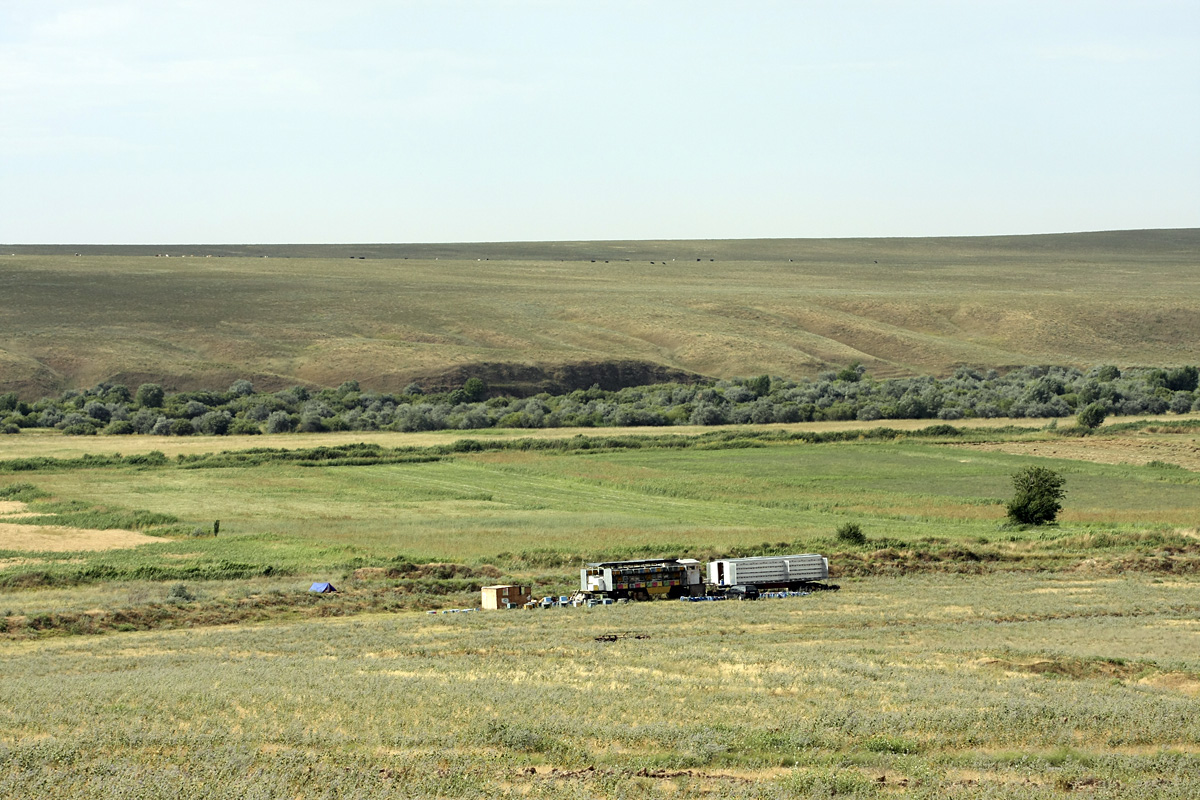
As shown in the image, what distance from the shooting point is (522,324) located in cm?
14350

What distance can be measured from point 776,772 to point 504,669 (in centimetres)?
799

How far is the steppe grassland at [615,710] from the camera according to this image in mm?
15547

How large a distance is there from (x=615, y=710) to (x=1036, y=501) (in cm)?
3061

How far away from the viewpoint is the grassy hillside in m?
119

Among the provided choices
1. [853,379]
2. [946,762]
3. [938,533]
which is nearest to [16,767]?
[946,762]

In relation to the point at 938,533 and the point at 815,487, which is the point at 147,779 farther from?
the point at 815,487

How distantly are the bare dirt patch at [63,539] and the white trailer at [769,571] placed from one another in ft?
65.4

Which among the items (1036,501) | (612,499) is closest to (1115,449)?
(1036,501)

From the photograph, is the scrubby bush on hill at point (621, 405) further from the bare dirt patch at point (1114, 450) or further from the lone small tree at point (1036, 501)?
the lone small tree at point (1036, 501)

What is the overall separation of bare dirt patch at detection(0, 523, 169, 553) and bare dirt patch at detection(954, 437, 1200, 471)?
43.5 metres

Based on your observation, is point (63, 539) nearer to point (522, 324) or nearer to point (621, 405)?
point (621, 405)

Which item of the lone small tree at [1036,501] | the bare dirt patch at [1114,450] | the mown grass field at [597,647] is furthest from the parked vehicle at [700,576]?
the bare dirt patch at [1114,450]

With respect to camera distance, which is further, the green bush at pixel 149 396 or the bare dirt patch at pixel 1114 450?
the green bush at pixel 149 396

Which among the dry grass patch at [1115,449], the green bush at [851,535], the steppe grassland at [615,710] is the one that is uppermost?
the steppe grassland at [615,710]
